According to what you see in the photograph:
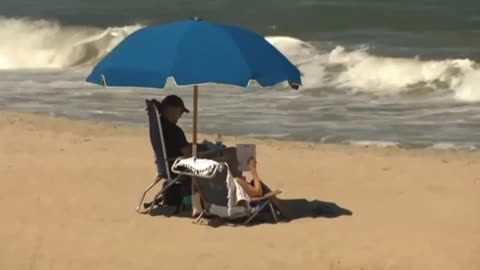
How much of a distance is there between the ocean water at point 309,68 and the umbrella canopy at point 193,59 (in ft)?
17.1

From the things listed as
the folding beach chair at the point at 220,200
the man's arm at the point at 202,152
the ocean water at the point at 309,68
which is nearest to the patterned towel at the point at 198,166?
the folding beach chair at the point at 220,200

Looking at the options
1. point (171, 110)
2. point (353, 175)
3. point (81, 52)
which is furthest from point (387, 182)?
point (81, 52)

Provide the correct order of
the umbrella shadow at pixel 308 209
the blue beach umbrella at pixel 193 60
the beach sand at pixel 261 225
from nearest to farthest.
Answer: the beach sand at pixel 261 225
the blue beach umbrella at pixel 193 60
the umbrella shadow at pixel 308 209

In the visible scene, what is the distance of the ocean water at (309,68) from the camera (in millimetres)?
14891

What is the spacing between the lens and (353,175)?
10625mm

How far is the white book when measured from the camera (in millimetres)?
8633

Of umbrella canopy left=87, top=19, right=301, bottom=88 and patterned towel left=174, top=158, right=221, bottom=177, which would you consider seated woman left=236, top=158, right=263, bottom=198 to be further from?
umbrella canopy left=87, top=19, right=301, bottom=88

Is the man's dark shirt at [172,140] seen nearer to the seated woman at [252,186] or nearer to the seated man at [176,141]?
the seated man at [176,141]

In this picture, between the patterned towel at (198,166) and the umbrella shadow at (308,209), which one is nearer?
the patterned towel at (198,166)

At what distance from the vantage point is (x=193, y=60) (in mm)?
8164

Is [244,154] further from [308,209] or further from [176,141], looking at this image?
[308,209]

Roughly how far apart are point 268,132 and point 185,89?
12.4 feet

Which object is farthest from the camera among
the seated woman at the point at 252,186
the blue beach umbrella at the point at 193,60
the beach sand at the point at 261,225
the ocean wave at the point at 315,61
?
the ocean wave at the point at 315,61

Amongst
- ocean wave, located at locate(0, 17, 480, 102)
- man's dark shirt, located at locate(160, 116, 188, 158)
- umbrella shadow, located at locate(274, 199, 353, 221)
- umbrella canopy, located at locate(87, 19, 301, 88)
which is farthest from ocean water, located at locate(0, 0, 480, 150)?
umbrella canopy, located at locate(87, 19, 301, 88)
